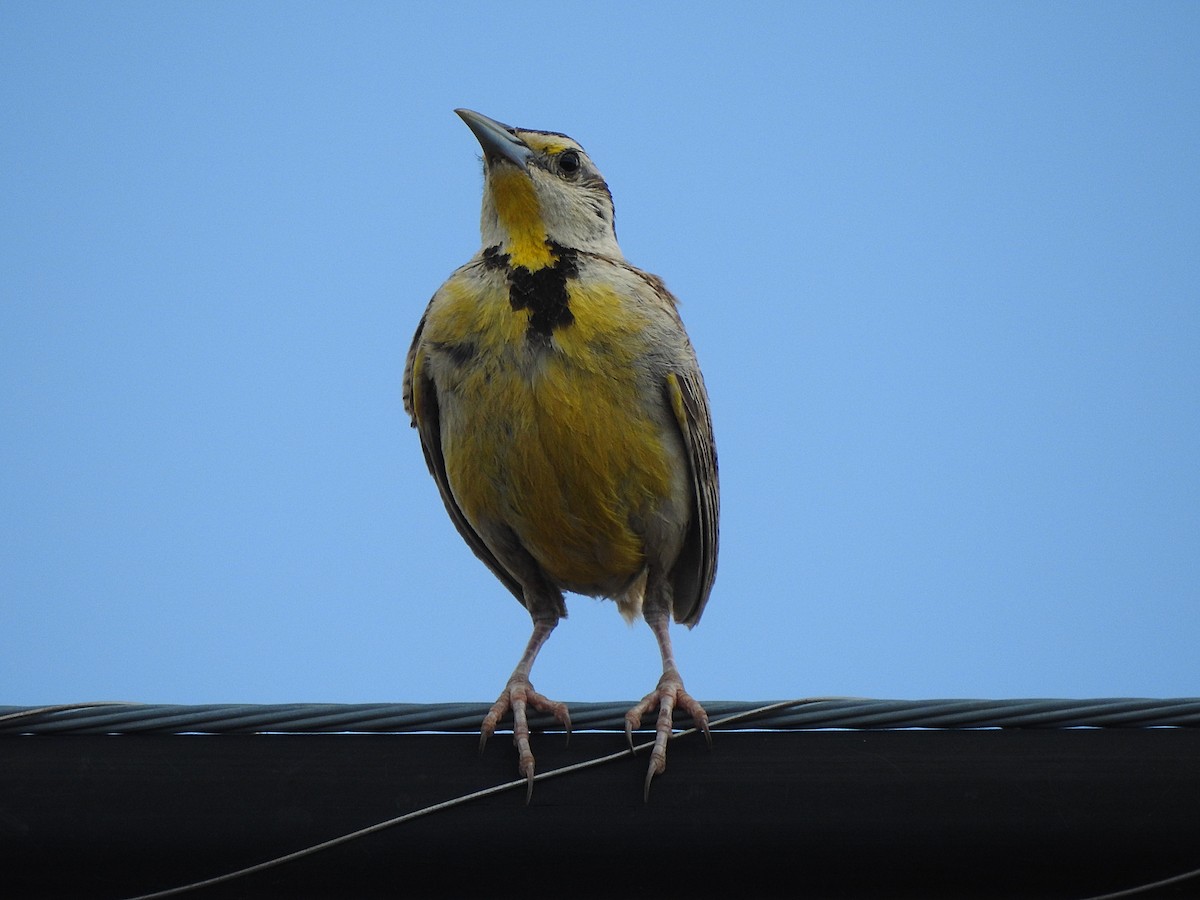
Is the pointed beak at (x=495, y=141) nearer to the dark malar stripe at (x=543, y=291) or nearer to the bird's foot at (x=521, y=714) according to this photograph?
the dark malar stripe at (x=543, y=291)

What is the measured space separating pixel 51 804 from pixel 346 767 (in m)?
0.94

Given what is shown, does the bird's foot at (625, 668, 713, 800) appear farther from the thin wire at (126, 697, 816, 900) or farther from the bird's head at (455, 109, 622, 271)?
the bird's head at (455, 109, 622, 271)

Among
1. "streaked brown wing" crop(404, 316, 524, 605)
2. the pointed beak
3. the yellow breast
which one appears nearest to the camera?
the yellow breast

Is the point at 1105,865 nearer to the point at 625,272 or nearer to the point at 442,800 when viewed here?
the point at 442,800

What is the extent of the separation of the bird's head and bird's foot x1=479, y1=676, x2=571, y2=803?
7.35ft

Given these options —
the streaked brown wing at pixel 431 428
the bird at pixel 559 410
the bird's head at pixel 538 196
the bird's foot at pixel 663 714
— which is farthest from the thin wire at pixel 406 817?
the bird's head at pixel 538 196

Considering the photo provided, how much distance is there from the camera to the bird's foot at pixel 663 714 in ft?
15.1

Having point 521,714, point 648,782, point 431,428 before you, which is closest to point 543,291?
point 431,428

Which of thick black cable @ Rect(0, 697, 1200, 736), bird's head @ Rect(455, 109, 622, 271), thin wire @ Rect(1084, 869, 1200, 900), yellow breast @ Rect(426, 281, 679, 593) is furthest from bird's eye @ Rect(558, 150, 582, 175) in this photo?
thin wire @ Rect(1084, 869, 1200, 900)

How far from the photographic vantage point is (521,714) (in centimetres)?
544

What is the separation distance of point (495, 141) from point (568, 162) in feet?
1.54

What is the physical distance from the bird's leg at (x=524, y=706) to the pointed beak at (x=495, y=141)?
8.48 ft

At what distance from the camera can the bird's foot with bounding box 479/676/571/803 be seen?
4.66 metres

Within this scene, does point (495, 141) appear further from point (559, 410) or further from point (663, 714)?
point (663, 714)
